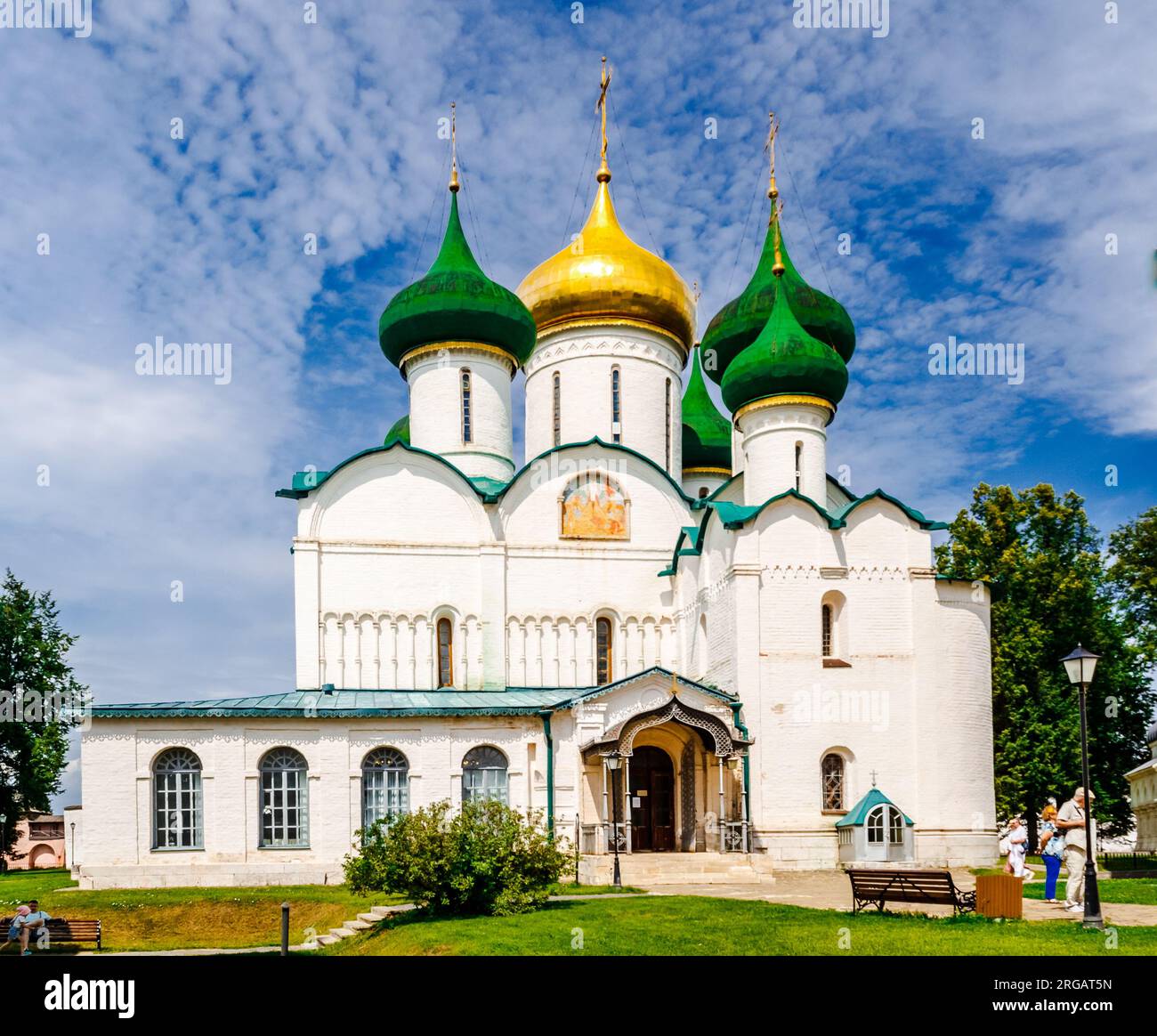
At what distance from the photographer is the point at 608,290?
86.8 ft

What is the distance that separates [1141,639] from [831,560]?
792 centimetres

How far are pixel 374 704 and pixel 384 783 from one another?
1316 millimetres

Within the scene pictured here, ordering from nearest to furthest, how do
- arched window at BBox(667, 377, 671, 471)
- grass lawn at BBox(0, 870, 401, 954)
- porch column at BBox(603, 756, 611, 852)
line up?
grass lawn at BBox(0, 870, 401, 954), porch column at BBox(603, 756, 611, 852), arched window at BBox(667, 377, 671, 471)

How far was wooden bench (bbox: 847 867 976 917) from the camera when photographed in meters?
12.5

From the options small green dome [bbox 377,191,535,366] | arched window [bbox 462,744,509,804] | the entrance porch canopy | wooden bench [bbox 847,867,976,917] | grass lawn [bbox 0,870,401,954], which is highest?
small green dome [bbox 377,191,535,366]

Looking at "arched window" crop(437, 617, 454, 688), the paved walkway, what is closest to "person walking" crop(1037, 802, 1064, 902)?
the paved walkway

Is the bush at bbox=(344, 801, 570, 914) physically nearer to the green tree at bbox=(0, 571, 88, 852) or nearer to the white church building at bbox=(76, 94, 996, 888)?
the white church building at bbox=(76, 94, 996, 888)

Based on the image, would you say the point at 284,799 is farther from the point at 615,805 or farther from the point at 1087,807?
the point at 1087,807

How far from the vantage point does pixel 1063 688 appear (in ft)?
84.1

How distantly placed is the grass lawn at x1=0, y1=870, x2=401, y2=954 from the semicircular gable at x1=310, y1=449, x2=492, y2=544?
6995 mm

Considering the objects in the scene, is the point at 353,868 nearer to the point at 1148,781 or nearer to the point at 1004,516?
the point at 1004,516

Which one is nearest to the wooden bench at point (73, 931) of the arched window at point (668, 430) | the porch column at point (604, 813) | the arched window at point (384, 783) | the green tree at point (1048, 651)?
the arched window at point (384, 783)

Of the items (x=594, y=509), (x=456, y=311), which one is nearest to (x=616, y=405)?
(x=594, y=509)

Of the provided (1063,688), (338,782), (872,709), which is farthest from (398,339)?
(1063,688)
